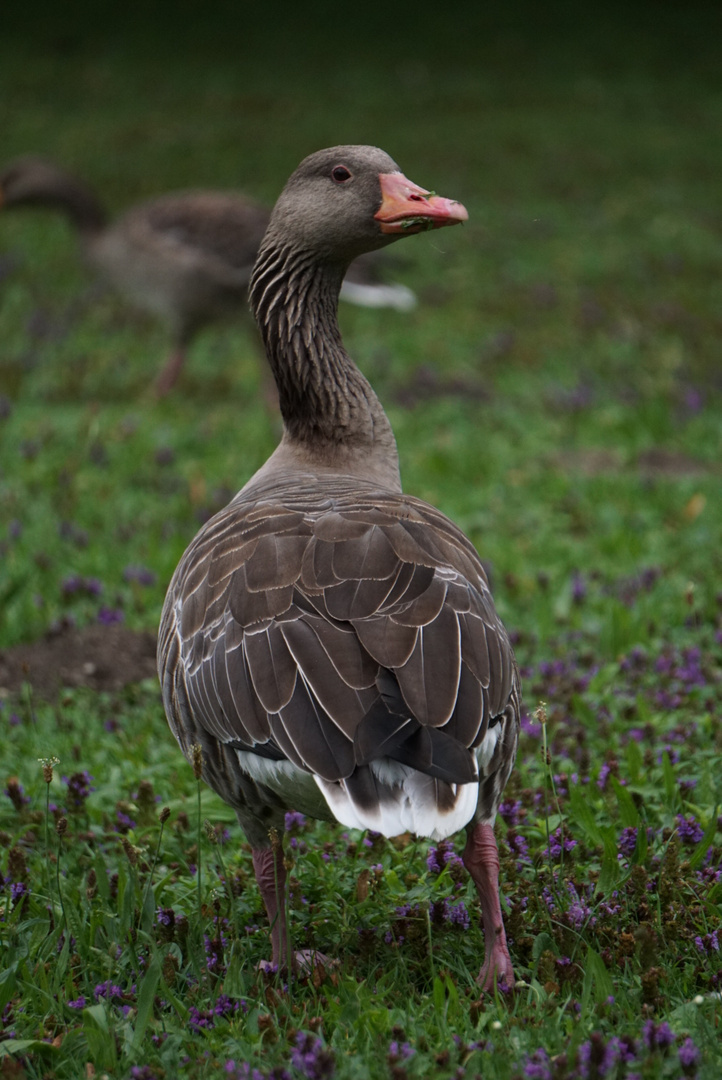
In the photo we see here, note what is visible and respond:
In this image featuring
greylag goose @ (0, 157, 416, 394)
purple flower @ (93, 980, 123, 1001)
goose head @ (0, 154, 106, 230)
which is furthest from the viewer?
goose head @ (0, 154, 106, 230)

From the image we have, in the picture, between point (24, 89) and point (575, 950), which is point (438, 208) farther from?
point (24, 89)

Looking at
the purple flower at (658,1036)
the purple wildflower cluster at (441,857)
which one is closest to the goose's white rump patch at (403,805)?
the purple flower at (658,1036)

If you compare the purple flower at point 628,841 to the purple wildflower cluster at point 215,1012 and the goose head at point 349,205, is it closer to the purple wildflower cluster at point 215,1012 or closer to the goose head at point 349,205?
the purple wildflower cluster at point 215,1012

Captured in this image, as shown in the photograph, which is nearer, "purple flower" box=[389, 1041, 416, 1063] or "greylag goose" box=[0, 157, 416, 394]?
"purple flower" box=[389, 1041, 416, 1063]

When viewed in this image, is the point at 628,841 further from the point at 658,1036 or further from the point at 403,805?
the point at 403,805

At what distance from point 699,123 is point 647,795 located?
18105mm

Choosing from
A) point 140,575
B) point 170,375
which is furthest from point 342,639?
point 170,375

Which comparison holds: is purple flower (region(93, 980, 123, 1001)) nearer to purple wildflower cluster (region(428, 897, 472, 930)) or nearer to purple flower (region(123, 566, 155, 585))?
purple wildflower cluster (region(428, 897, 472, 930))

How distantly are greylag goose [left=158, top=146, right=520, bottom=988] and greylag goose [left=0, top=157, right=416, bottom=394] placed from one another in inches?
215

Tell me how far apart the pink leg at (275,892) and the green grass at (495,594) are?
89 mm

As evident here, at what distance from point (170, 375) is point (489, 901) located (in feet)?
22.0

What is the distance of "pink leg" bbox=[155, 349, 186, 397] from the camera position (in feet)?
29.5

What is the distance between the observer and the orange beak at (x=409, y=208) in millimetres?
3652

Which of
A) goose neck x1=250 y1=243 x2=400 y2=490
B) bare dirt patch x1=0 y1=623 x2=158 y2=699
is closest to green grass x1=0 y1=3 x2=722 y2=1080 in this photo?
bare dirt patch x1=0 y1=623 x2=158 y2=699
